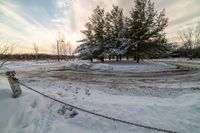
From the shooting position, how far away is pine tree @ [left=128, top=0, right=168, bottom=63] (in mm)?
27016

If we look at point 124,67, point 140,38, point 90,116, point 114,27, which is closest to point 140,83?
point 90,116

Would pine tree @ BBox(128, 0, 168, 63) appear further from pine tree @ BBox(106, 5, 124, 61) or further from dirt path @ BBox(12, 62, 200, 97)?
dirt path @ BBox(12, 62, 200, 97)

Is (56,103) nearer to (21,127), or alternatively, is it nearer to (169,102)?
(21,127)

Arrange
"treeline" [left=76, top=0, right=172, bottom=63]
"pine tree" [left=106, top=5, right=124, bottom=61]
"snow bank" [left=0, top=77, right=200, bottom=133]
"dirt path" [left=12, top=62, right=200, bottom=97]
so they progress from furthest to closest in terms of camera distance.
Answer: "pine tree" [left=106, top=5, right=124, bottom=61]
"treeline" [left=76, top=0, right=172, bottom=63]
"dirt path" [left=12, top=62, right=200, bottom=97]
"snow bank" [left=0, top=77, right=200, bottom=133]

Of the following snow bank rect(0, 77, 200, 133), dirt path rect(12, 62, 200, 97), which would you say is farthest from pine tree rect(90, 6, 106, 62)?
snow bank rect(0, 77, 200, 133)

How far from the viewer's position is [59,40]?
7281 cm

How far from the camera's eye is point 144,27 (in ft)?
90.4

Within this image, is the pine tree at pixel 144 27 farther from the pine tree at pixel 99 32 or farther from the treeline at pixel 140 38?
the pine tree at pixel 99 32

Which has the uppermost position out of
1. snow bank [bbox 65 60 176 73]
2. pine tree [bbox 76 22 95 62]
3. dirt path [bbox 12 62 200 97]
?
pine tree [bbox 76 22 95 62]

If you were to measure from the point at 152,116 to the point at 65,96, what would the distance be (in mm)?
3332

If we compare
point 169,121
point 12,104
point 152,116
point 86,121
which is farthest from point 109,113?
point 12,104

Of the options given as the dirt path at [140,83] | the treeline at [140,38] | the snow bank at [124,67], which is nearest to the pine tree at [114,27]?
the treeline at [140,38]

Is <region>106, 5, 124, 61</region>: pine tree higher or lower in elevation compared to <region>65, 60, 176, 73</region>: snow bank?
higher

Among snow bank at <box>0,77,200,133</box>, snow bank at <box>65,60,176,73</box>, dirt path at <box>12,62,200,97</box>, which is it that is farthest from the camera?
snow bank at <box>65,60,176,73</box>
